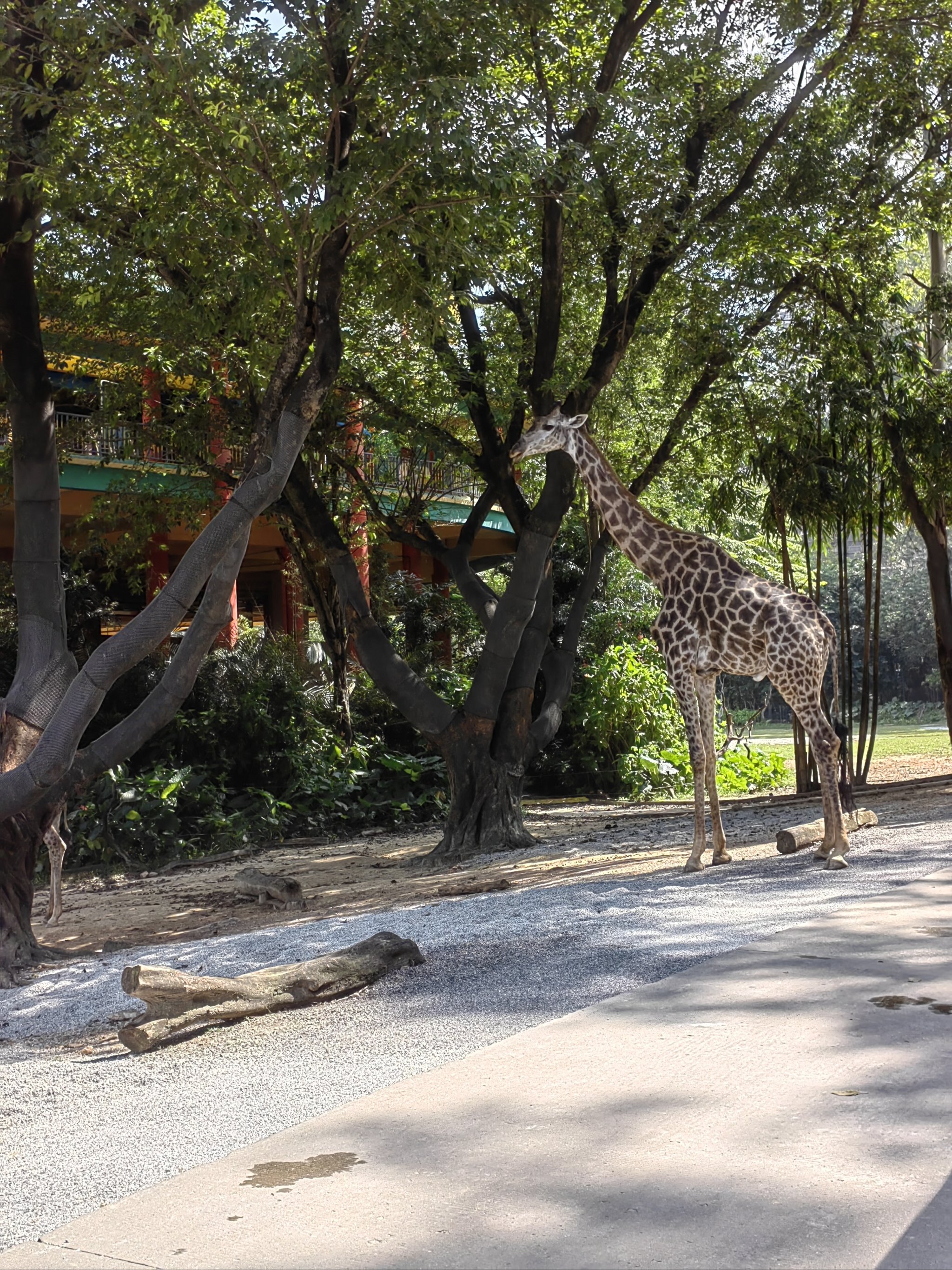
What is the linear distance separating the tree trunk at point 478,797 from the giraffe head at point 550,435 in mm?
3339

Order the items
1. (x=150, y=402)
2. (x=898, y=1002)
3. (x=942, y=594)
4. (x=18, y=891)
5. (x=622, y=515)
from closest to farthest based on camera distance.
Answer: (x=898, y=1002)
(x=18, y=891)
(x=622, y=515)
(x=150, y=402)
(x=942, y=594)

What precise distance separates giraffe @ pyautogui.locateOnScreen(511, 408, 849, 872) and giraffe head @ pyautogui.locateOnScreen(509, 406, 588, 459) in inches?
34.2

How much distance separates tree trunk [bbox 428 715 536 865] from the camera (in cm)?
1328

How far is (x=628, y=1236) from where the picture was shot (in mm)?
3404

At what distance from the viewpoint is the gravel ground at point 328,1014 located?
14.5 feet

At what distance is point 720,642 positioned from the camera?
10.6m

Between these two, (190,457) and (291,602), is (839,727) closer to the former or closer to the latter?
(190,457)

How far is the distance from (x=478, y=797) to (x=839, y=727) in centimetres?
388

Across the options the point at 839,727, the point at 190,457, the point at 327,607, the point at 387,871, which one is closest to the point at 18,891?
the point at 387,871

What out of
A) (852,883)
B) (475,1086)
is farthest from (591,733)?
(475,1086)

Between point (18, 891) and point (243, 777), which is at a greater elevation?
point (243, 777)

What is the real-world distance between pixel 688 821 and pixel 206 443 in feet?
24.1

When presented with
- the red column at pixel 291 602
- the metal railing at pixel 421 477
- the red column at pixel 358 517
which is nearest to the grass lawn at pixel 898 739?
the metal railing at pixel 421 477

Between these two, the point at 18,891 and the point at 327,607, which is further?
the point at 327,607
